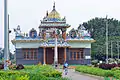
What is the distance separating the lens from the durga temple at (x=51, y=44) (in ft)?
182

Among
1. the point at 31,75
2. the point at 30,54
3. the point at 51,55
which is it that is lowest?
the point at 51,55

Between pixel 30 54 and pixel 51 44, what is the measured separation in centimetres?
366

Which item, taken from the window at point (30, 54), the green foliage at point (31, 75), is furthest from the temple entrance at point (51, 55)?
the green foliage at point (31, 75)

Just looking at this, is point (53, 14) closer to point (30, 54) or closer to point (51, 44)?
point (51, 44)

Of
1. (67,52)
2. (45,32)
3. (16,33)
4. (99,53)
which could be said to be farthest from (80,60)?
(99,53)

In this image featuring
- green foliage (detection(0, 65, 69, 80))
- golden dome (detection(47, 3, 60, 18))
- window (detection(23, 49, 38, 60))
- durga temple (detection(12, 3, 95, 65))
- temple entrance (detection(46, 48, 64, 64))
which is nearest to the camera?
green foliage (detection(0, 65, 69, 80))

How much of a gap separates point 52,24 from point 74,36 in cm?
444

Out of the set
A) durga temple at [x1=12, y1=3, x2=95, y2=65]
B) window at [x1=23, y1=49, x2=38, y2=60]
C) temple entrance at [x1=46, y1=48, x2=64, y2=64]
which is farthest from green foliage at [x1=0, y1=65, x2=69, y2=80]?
temple entrance at [x1=46, y1=48, x2=64, y2=64]

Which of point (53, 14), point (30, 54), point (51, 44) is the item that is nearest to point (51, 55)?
point (51, 44)

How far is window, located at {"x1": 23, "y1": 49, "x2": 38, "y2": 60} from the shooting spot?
55.9 meters

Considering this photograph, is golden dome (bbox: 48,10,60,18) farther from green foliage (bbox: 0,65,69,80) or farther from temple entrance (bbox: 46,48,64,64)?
green foliage (bbox: 0,65,69,80)

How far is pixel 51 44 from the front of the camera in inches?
2172

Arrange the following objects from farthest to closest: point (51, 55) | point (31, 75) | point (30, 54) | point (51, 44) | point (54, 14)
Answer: point (51, 55) < point (54, 14) < point (30, 54) < point (51, 44) < point (31, 75)

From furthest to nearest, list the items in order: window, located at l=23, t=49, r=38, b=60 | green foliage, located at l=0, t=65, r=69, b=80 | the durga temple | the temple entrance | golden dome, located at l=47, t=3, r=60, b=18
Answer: the temple entrance < golden dome, located at l=47, t=3, r=60, b=18 < window, located at l=23, t=49, r=38, b=60 < the durga temple < green foliage, located at l=0, t=65, r=69, b=80
